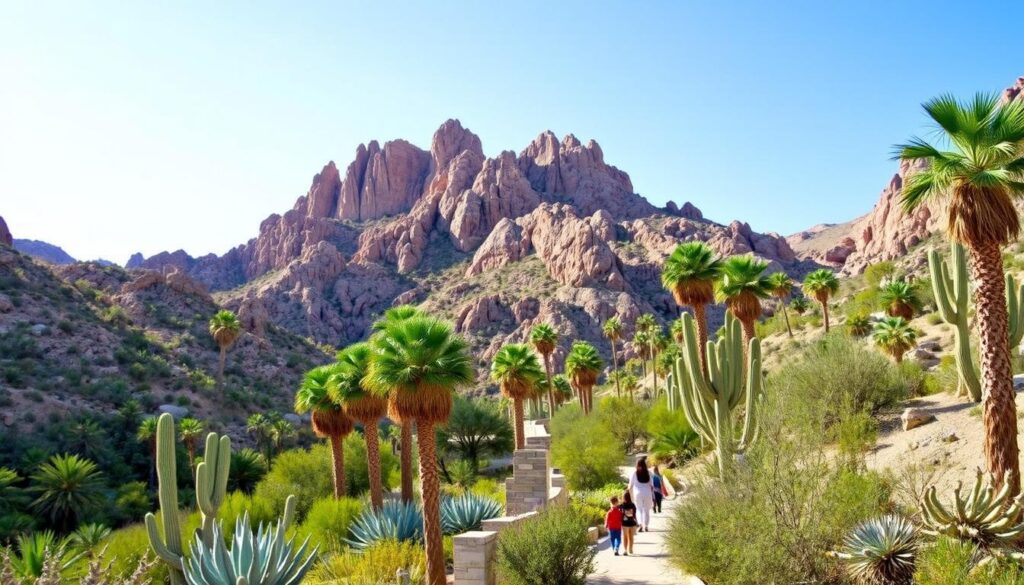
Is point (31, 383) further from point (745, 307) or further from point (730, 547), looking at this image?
point (730, 547)

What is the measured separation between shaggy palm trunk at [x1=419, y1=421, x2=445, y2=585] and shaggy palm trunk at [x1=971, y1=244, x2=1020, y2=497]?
10.3 meters

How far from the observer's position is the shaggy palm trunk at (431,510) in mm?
14265

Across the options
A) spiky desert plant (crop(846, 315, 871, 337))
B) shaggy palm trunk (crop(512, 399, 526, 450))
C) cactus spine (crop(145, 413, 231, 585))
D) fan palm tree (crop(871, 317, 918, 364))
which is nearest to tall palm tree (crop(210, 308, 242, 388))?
shaggy palm trunk (crop(512, 399, 526, 450))

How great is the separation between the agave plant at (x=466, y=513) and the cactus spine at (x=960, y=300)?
1284cm

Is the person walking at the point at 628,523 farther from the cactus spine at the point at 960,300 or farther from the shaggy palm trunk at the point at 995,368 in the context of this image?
the cactus spine at the point at 960,300

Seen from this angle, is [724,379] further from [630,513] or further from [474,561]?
[474,561]

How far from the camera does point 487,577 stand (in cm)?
1212

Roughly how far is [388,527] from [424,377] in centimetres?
498

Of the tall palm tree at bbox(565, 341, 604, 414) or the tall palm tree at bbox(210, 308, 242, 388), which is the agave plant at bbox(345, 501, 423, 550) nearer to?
the tall palm tree at bbox(565, 341, 604, 414)

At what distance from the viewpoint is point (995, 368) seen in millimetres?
11289

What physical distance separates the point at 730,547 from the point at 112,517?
2886 centimetres

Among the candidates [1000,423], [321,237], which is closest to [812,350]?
[1000,423]

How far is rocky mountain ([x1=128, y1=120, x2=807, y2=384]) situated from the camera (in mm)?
89750

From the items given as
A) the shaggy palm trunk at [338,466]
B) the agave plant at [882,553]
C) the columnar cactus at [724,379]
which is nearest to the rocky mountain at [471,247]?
the shaggy palm trunk at [338,466]
